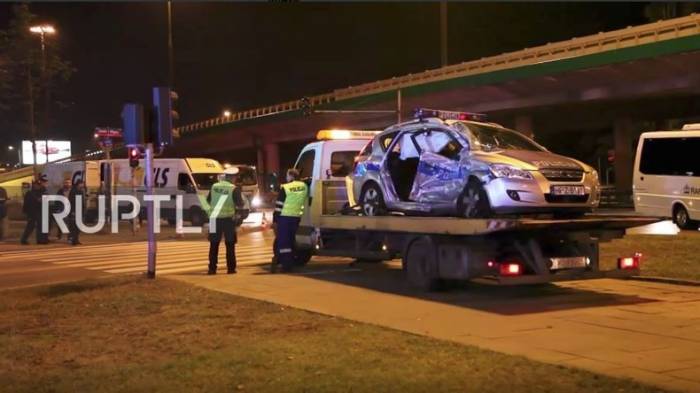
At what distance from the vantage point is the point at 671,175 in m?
22.5

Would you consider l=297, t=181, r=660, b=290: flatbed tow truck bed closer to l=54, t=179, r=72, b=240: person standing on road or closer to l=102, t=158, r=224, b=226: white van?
l=54, t=179, r=72, b=240: person standing on road

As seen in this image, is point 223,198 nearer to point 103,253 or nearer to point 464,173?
point 464,173

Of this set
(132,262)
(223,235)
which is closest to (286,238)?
(223,235)

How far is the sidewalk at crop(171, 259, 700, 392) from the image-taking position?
23.2 ft

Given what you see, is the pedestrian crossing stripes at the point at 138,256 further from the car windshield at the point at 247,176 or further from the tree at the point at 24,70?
the tree at the point at 24,70

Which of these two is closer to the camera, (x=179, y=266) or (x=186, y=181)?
(x=179, y=266)

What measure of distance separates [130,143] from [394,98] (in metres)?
41.5

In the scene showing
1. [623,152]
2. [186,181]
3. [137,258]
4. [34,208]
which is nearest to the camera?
[137,258]

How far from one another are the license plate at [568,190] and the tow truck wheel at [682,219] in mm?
13344

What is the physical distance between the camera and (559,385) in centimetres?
605

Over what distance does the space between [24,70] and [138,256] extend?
34.7 m

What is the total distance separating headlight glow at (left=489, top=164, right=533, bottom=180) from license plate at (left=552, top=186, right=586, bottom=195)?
0.38 m

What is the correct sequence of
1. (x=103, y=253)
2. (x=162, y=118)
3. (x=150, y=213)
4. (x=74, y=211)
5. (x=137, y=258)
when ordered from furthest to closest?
(x=74, y=211) → (x=103, y=253) → (x=137, y=258) → (x=150, y=213) → (x=162, y=118)

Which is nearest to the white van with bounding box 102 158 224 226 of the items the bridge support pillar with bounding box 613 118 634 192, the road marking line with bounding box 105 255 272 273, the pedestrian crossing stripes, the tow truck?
the pedestrian crossing stripes
